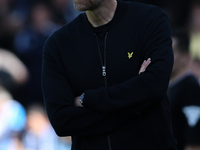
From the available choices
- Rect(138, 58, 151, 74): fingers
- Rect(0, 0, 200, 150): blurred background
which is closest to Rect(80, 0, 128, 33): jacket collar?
Rect(138, 58, 151, 74): fingers

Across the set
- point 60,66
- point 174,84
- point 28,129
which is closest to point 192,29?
point 174,84

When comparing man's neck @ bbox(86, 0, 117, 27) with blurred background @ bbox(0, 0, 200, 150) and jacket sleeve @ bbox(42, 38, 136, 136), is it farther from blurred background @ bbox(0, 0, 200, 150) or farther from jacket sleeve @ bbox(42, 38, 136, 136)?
blurred background @ bbox(0, 0, 200, 150)

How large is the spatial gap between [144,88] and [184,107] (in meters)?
1.99

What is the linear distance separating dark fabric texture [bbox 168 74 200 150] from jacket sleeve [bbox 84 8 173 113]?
1731 millimetres

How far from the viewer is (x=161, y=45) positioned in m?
2.72

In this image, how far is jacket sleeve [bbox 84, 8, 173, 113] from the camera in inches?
102

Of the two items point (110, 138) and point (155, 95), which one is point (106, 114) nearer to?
point (110, 138)

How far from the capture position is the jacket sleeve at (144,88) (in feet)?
8.46

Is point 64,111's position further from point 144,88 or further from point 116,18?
point 116,18

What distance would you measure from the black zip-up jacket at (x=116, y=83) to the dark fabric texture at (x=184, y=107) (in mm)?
1596

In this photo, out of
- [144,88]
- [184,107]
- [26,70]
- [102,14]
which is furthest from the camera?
[26,70]

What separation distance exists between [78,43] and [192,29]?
A: 289cm

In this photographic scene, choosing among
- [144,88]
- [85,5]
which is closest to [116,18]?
[85,5]

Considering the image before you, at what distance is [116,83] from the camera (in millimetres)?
2717
